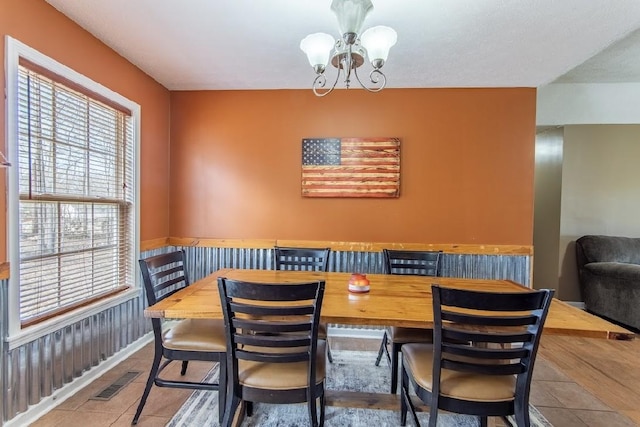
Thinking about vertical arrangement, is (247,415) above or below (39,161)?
below

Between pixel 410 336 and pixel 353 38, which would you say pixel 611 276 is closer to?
pixel 410 336

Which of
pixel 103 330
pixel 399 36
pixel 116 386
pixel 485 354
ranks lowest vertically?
pixel 116 386

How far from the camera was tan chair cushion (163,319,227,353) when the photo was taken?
177 cm

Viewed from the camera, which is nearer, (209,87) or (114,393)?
(114,393)

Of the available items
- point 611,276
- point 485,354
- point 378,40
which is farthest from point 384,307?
point 611,276

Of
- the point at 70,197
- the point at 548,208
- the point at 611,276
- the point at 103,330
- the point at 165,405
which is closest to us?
the point at 165,405

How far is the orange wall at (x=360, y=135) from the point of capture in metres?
3.06

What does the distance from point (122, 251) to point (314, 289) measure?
204 cm

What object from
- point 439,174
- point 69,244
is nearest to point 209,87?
point 69,244

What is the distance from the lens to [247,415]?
188 cm

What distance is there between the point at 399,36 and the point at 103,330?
299 centimetres

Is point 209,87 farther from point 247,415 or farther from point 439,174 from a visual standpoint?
point 247,415

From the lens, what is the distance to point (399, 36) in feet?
7.16

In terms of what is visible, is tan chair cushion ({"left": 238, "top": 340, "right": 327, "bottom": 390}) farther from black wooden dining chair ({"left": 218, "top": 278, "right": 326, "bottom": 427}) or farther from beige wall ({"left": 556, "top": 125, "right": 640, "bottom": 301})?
beige wall ({"left": 556, "top": 125, "right": 640, "bottom": 301})
